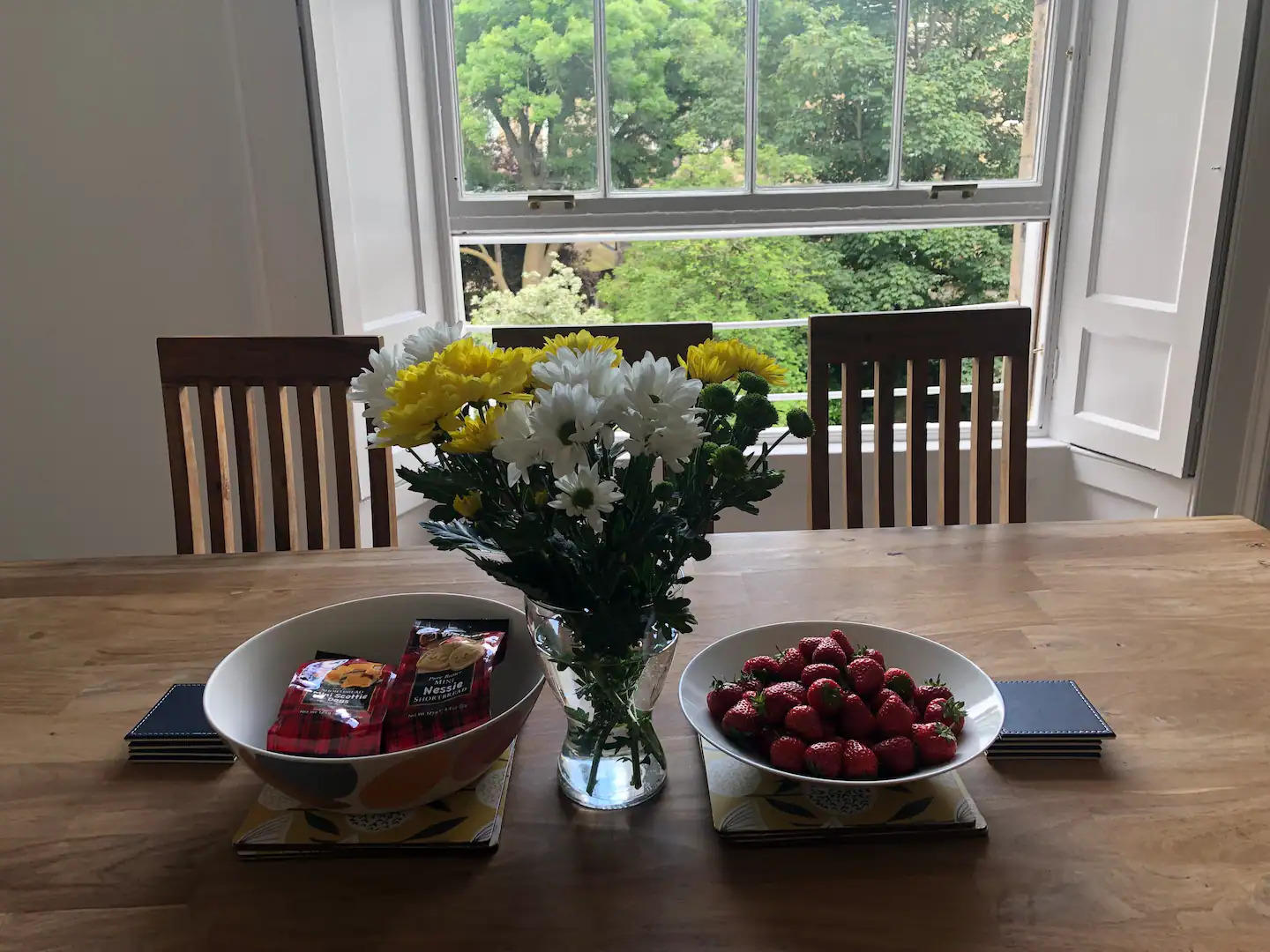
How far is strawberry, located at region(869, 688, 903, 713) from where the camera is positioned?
760mm

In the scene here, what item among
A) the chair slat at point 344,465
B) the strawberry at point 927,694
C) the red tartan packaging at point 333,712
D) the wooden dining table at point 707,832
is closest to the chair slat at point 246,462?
the chair slat at point 344,465

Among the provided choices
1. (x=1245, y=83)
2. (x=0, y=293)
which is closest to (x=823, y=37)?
(x=1245, y=83)

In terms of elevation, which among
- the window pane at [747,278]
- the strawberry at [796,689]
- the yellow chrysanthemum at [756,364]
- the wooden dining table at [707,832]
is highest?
the yellow chrysanthemum at [756,364]

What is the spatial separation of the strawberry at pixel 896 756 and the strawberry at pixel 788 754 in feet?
0.18

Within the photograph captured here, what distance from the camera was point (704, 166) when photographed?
231 centimetres

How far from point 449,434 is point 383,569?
0.66m

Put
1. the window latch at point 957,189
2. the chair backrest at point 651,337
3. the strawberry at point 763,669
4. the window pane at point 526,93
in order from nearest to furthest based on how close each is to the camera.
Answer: the strawberry at point 763,669 < the chair backrest at point 651,337 < the window pane at point 526,93 < the window latch at point 957,189

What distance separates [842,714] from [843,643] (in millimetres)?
107

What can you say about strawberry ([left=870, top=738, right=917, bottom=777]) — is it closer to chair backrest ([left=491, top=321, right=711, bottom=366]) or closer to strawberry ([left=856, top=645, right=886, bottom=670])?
strawberry ([left=856, top=645, right=886, bottom=670])

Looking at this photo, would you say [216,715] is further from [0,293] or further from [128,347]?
[0,293]

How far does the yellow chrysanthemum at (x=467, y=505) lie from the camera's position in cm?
67

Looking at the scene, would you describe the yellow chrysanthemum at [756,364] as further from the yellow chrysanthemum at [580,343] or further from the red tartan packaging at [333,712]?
the red tartan packaging at [333,712]

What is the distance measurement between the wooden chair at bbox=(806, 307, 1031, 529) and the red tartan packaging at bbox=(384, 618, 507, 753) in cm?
76

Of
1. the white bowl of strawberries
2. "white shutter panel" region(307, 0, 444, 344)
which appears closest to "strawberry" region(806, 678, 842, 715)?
the white bowl of strawberries
